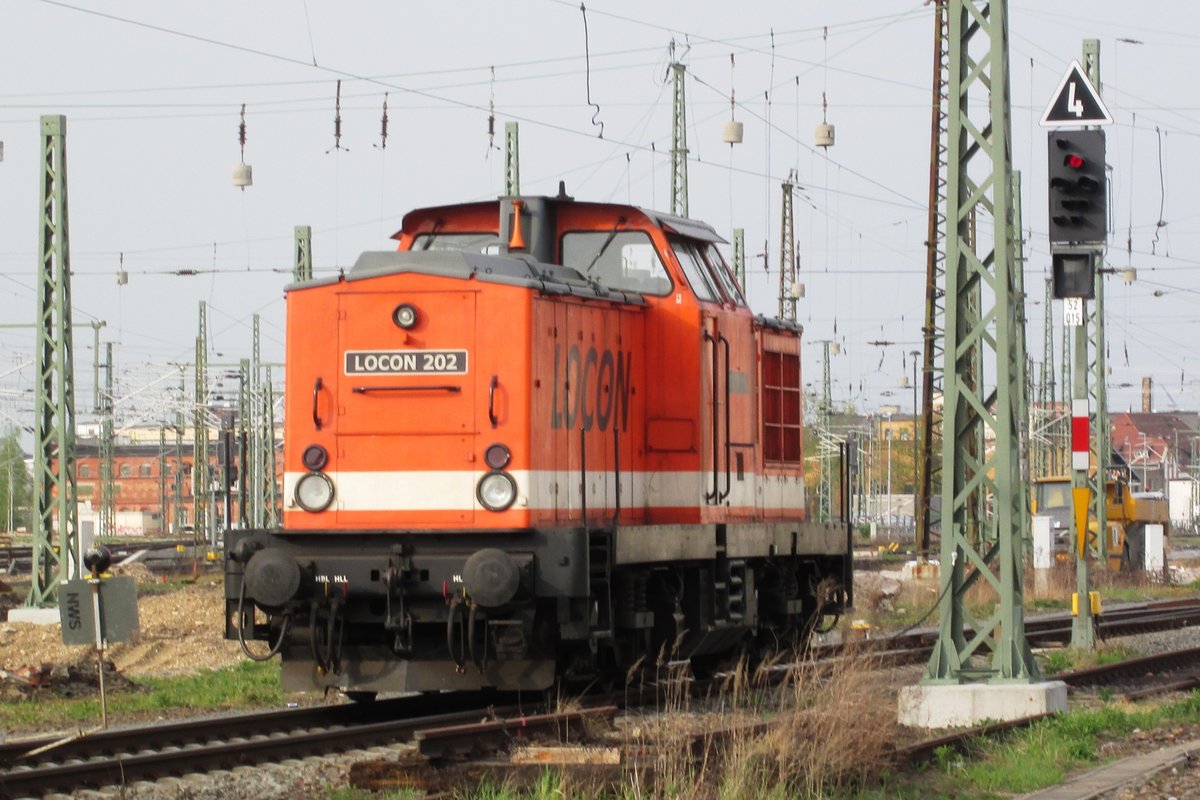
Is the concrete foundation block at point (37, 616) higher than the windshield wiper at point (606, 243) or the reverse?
the reverse

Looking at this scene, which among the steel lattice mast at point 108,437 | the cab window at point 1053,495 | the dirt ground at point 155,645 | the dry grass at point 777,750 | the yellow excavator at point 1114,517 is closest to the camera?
the dry grass at point 777,750

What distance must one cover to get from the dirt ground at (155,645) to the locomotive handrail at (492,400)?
5.33 meters

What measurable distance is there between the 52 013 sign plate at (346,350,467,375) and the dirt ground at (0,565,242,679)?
471 centimetres

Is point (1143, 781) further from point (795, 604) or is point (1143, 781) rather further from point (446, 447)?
point (795, 604)

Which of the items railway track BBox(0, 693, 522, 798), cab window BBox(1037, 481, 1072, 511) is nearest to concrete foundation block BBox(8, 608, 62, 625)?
railway track BBox(0, 693, 522, 798)

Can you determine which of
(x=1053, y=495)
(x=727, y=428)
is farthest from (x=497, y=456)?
(x=1053, y=495)

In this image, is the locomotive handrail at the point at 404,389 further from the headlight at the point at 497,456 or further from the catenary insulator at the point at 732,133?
the catenary insulator at the point at 732,133

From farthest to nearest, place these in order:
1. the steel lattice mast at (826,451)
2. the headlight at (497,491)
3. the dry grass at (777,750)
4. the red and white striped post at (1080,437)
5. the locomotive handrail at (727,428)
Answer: the steel lattice mast at (826,451) → the red and white striped post at (1080,437) → the locomotive handrail at (727,428) → the headlight at (497,491) → the dry grass at (777,750)

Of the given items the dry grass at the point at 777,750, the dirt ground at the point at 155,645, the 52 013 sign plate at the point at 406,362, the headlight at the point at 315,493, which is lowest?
the dirt ground at the point at 155,645

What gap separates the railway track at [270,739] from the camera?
9086 mm

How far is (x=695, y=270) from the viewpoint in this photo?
13.6 m

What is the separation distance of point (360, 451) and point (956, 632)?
445cm

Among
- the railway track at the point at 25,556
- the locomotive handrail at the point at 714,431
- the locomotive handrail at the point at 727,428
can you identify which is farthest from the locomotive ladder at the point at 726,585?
the railway track at the point at 25,556

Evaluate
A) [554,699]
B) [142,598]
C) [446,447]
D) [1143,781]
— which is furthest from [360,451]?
[142,598]
